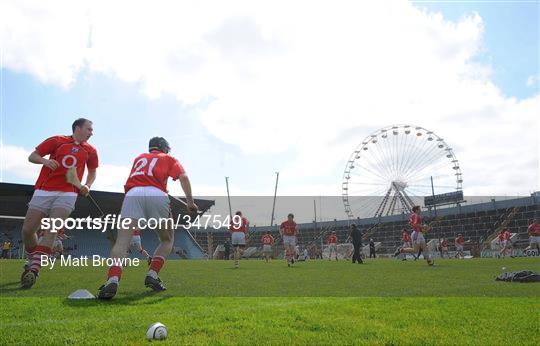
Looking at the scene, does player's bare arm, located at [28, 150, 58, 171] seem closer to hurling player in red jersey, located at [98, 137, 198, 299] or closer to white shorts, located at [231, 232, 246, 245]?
hurling player in red jersey, located at [98, 137, 198, 299]

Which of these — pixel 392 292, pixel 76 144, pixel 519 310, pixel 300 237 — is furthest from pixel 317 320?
pixel 300 237

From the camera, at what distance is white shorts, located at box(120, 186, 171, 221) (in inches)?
205

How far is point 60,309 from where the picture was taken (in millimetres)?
3889

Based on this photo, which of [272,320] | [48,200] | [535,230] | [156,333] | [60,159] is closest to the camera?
[156,333]

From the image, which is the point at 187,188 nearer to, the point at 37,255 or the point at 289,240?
the point at 37,255

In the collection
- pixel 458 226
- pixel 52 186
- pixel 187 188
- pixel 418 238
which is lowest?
pixel 418 238

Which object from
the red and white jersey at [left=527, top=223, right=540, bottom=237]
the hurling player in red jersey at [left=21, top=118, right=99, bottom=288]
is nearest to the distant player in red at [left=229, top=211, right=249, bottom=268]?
the hurling player in red jersey at [left=21, top=118, right=99, bottom=288]

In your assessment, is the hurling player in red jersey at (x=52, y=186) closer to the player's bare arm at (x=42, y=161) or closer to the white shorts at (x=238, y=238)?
the player's bare arm at (x=42, y=161)

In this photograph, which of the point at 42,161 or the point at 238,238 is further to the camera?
the point at 238,238

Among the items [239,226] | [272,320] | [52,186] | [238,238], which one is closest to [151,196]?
[52,186]

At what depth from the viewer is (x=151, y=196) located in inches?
207

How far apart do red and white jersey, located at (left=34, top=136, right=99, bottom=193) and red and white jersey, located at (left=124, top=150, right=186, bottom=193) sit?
138cm

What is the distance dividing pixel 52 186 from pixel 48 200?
20 centimetres

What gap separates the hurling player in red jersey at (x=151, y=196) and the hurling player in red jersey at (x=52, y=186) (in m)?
1.31
